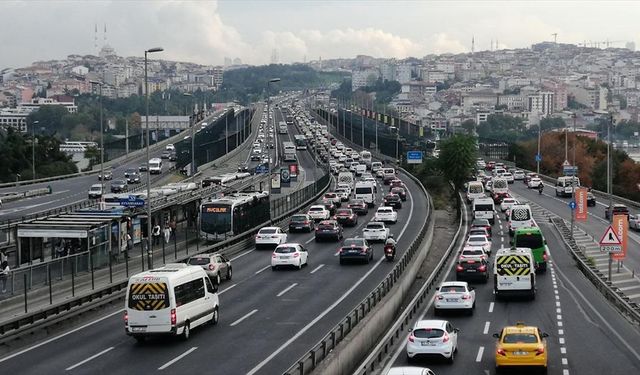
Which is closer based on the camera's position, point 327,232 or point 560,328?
point 560,328

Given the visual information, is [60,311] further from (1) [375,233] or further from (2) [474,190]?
(2) [474,190]

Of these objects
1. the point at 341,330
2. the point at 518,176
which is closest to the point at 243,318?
the point at 341,330

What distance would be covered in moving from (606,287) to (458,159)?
39537mm

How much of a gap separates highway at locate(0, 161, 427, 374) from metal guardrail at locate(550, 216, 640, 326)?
344 inches

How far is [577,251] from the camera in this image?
51500 mm

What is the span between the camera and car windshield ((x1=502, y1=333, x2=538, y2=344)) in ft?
75.5

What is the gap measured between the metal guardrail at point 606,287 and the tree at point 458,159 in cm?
1594

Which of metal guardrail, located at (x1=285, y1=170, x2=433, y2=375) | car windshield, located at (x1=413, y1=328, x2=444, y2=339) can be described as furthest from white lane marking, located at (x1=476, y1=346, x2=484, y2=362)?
metal guardrail, located at (x1=285, y1=170, x2=433, y2=375)

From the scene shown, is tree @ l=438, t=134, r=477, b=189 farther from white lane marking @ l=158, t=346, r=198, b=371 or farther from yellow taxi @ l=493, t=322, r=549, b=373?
yellow taxi @ l=493, t=322, r=549, b=373

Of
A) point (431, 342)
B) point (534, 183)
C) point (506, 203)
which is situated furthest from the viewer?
point (534, 183)

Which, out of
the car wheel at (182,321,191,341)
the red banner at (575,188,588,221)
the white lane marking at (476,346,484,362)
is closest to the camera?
the white lane marking at (476,346,484,362)

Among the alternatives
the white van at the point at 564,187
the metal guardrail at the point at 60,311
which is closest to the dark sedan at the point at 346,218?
the metal guardrail at the point at 60,311

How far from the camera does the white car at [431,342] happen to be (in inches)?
946

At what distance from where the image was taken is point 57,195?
80438mm
